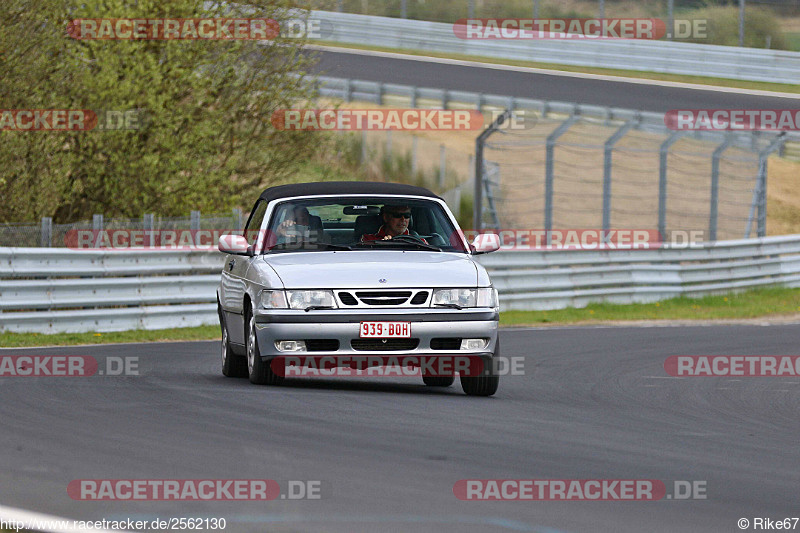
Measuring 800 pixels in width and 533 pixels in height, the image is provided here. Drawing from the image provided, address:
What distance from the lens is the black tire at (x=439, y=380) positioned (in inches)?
476

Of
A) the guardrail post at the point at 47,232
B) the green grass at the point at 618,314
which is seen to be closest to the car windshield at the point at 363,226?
the green grass at the point at 618,314

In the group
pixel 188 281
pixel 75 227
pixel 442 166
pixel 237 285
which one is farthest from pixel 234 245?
pixel 442 166

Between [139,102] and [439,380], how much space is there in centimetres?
1227

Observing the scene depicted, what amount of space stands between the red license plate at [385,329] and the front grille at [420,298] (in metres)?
0.18

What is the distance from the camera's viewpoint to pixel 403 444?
27.2 feet

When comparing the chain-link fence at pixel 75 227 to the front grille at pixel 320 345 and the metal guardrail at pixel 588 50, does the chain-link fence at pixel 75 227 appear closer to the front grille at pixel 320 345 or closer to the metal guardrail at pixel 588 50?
the front grille at pixel 320 345

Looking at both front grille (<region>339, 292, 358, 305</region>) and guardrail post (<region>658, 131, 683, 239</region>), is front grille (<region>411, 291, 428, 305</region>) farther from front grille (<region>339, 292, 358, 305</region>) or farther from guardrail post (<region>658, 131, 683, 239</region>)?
guardrail post (<region>658, 131, 683, 239</region>)

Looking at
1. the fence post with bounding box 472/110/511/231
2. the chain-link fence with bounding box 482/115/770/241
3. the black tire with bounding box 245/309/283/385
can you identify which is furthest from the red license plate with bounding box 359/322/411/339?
the chain-link fence with bounding box 482/115/770/241

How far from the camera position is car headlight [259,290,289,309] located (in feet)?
35.2

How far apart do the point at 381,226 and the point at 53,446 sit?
4.30 m

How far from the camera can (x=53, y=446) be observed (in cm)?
812

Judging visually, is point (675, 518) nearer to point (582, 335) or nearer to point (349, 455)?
point (349, 455)

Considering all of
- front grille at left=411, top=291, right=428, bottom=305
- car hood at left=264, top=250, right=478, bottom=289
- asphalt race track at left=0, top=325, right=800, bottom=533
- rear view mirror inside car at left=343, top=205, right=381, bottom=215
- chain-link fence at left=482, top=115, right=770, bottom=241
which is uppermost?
rear view mirror inside car at left=343, top=205, right=381, bottom=215

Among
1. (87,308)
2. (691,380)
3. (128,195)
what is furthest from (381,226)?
(128,195)
